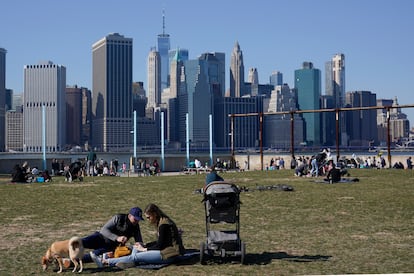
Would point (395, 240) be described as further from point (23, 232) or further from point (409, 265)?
point (23, 232)

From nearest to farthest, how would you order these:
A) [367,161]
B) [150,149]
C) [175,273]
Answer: [175,273] → [367,161] → [150,149]

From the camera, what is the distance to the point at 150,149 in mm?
184000

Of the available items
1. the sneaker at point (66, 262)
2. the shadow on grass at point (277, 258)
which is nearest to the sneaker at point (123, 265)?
the sneaker at point (66, 262)

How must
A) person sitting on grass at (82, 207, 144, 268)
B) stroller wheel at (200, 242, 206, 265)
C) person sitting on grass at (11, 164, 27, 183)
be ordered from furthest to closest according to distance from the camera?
person sitting on grass at (11, 164, 27, 183) → person sitting on grass at (82, 207, 144, 268) → stroller wheel at (200, 242, 206, 265)

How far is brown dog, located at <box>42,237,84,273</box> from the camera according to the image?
26.9ft

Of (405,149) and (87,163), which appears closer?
(87,163)

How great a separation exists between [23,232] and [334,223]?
605 centimetres

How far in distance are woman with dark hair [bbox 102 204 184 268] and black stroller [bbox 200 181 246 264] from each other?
429 mm

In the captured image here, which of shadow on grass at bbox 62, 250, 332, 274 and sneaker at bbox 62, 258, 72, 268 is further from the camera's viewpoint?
shadow on grass at bbox 62, 250, 332, 274

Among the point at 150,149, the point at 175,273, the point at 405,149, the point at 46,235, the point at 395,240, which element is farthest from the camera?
the point at 150,149

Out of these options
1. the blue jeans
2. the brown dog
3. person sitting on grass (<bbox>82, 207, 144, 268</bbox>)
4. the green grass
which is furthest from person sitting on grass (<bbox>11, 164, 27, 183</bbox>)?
the blue jeans

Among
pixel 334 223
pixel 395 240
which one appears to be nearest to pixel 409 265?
pixel 395 240

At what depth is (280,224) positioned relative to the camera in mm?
12289

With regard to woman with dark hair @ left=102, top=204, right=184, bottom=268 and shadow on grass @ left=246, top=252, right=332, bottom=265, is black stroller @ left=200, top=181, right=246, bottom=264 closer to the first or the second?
shadow on grass @ left=246, top=252, right=332, bottom=265
